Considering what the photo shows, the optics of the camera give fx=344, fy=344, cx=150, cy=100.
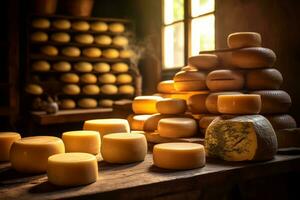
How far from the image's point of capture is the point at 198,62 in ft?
9.48

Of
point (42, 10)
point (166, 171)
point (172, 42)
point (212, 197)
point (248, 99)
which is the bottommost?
point (212, 197)

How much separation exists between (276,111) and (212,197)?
91cm

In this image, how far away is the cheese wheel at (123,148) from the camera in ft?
6.70

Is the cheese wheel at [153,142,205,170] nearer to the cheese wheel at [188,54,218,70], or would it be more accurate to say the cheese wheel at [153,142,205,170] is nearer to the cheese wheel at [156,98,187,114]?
the cheese wheel at [156,98,187,114]

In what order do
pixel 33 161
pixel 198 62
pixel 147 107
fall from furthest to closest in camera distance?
pixel 147 107 < pixel 198 62 < pixel 33 161

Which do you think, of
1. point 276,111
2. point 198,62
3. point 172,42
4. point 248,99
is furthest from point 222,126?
point 172,42

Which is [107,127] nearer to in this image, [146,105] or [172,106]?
[172,106]

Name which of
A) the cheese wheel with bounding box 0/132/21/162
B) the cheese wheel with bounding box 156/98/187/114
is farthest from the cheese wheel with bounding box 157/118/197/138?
the cheese wheel with bounding box 0/132/21/162

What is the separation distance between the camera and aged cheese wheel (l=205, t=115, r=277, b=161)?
205cm

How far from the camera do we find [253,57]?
263cm

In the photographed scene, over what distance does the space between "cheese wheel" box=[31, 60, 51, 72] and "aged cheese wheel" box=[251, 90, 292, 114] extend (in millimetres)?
4286

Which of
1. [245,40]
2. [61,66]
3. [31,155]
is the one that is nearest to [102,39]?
[61,66]

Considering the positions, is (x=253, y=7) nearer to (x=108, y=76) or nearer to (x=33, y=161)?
(x=33, y=161)

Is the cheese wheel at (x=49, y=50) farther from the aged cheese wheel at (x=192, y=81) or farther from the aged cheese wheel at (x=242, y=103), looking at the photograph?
the aged cheese wheel at (x=242, y=103)
